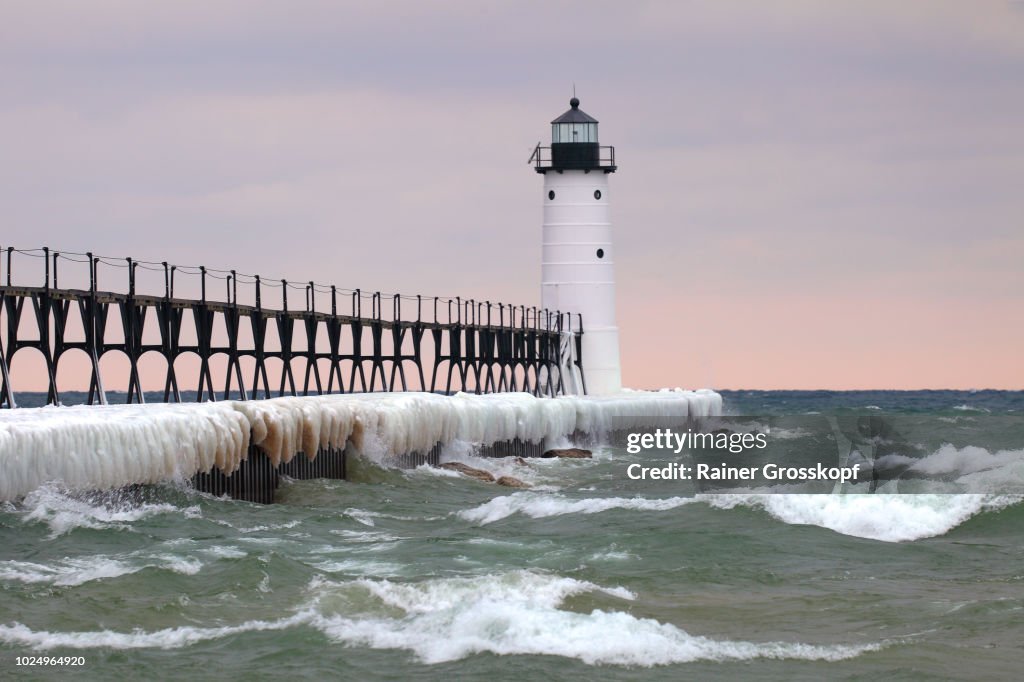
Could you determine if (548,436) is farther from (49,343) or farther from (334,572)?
(334,572)

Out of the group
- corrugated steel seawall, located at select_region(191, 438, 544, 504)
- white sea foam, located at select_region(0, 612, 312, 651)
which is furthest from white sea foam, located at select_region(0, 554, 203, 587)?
corrugated steel seawall, located at select_region(191, 438, 544, 504)

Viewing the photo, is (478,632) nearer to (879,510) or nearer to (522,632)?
(522,632)

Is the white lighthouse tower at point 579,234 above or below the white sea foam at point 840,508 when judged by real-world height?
above

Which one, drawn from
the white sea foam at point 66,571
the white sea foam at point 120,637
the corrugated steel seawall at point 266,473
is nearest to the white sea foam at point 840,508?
the corrugated steel seawall at point 266,473

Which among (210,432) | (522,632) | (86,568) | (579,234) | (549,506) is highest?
(579,234)

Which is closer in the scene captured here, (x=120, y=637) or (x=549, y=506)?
(x=120, y=637)

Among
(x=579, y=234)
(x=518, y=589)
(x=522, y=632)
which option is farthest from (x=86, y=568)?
(x=579, y=234)

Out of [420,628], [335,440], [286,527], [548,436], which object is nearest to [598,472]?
[548,436]

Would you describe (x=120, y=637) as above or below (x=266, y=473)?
below

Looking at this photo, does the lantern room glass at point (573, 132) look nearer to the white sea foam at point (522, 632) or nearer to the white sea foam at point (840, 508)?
the white sea foam at point (840, 508)

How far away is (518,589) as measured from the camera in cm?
1519

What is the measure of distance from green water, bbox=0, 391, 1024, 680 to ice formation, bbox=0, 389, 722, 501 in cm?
40

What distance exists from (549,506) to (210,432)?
5.25 meters

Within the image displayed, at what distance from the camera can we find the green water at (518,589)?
Answer: 42.2 ft
